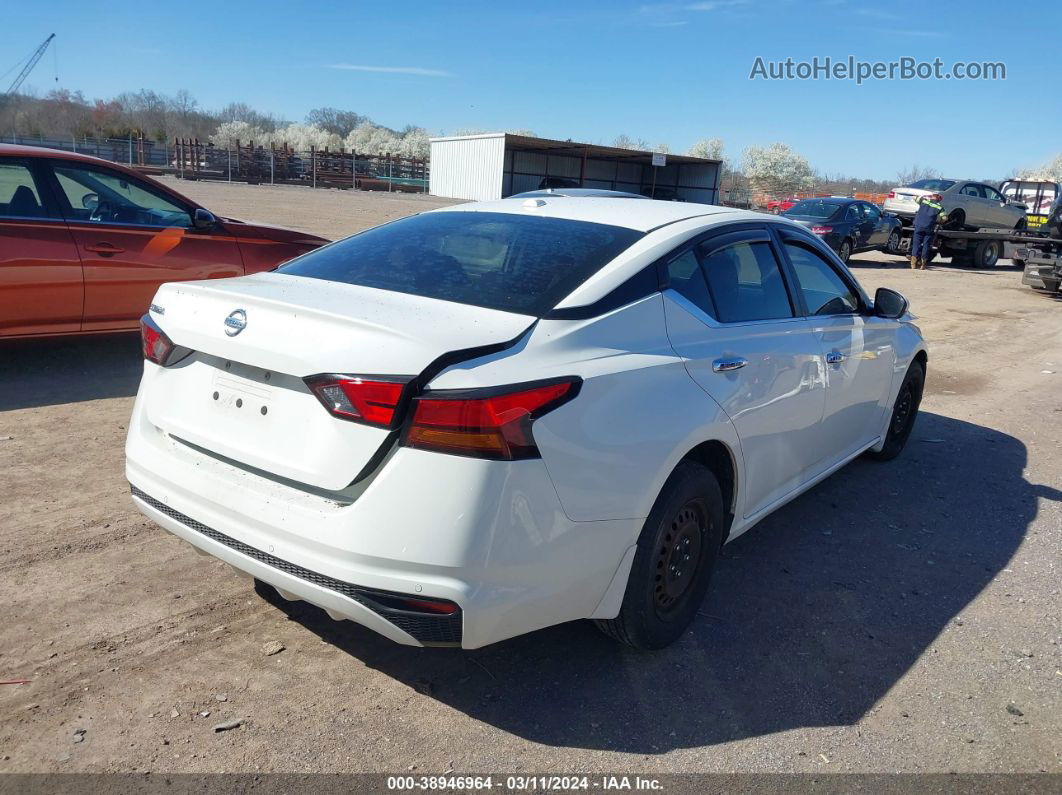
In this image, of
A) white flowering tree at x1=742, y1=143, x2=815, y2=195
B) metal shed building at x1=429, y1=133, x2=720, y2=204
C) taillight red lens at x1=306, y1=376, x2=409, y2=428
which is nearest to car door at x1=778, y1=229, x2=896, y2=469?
taillight red lens at x1=306, y1=376, x2=409, y2=428

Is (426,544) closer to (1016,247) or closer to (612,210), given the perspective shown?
(612,210)

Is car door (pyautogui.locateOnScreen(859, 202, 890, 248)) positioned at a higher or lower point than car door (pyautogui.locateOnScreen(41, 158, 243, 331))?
higher

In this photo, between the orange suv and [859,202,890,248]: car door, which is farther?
[859,202,890,248]: car door

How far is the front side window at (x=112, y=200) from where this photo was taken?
254 inches

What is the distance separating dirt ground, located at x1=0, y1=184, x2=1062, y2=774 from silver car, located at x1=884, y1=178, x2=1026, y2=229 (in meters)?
21.3

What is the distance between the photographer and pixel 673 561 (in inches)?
127

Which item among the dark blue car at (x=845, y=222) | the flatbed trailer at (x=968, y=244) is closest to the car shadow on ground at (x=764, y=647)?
the dark blue car at (x=845, y=222)

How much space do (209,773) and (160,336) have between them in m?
1.52

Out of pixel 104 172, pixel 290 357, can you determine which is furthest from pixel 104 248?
pixel 290 357

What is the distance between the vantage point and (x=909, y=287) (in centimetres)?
1800

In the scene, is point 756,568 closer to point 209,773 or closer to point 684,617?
point 684,617

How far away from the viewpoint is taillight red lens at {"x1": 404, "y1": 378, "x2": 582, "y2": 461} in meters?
2.42

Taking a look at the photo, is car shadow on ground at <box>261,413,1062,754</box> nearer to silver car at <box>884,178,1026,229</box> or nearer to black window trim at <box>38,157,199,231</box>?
black window trim at <box>38,157,199,231</box>

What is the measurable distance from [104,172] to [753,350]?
5.50 meters
